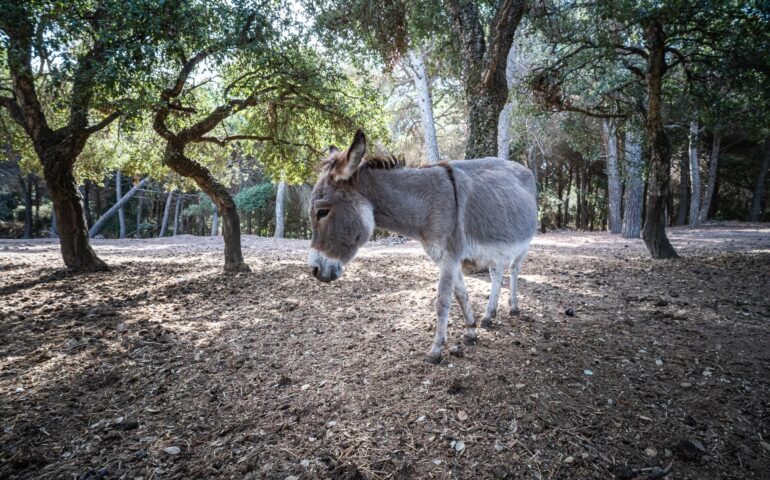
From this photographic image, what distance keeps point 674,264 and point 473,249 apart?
7.47 meters

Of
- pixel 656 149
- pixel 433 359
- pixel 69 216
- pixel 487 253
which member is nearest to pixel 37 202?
pixel 69 216

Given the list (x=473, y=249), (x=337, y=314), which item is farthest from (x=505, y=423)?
(x=337, y=314)

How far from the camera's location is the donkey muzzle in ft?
10.2

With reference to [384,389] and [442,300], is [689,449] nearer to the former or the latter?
[442,300]

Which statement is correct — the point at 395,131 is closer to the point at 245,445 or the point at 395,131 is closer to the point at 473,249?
the point at 473,249

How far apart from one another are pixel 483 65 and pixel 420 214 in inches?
206

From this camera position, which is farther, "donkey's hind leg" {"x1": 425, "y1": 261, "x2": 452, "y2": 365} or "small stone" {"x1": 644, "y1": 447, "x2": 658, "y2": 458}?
"donkey's hind leg" {"x1": 425, "y1": 261, "x2": 452, "y2": 365}

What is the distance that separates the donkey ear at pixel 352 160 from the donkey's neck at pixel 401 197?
197 millimetres

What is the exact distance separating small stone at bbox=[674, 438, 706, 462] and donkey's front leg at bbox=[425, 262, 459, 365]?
1940 mm

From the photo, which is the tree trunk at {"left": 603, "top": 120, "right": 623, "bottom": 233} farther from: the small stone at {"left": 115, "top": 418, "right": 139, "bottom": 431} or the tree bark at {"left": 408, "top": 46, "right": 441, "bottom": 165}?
the small stone at {"left": 115, "top": 418, "right": 139, "bottom": 431}

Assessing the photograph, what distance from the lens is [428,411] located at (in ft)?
9.02

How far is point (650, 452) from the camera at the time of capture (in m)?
2.29

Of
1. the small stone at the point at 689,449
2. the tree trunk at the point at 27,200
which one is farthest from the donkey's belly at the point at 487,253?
the tree trunk at the point at 27,200

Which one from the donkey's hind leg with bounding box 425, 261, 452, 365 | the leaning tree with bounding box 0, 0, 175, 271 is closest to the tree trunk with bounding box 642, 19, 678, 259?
the donkey's hind leg with bounding box 425, 261, 452, 365
